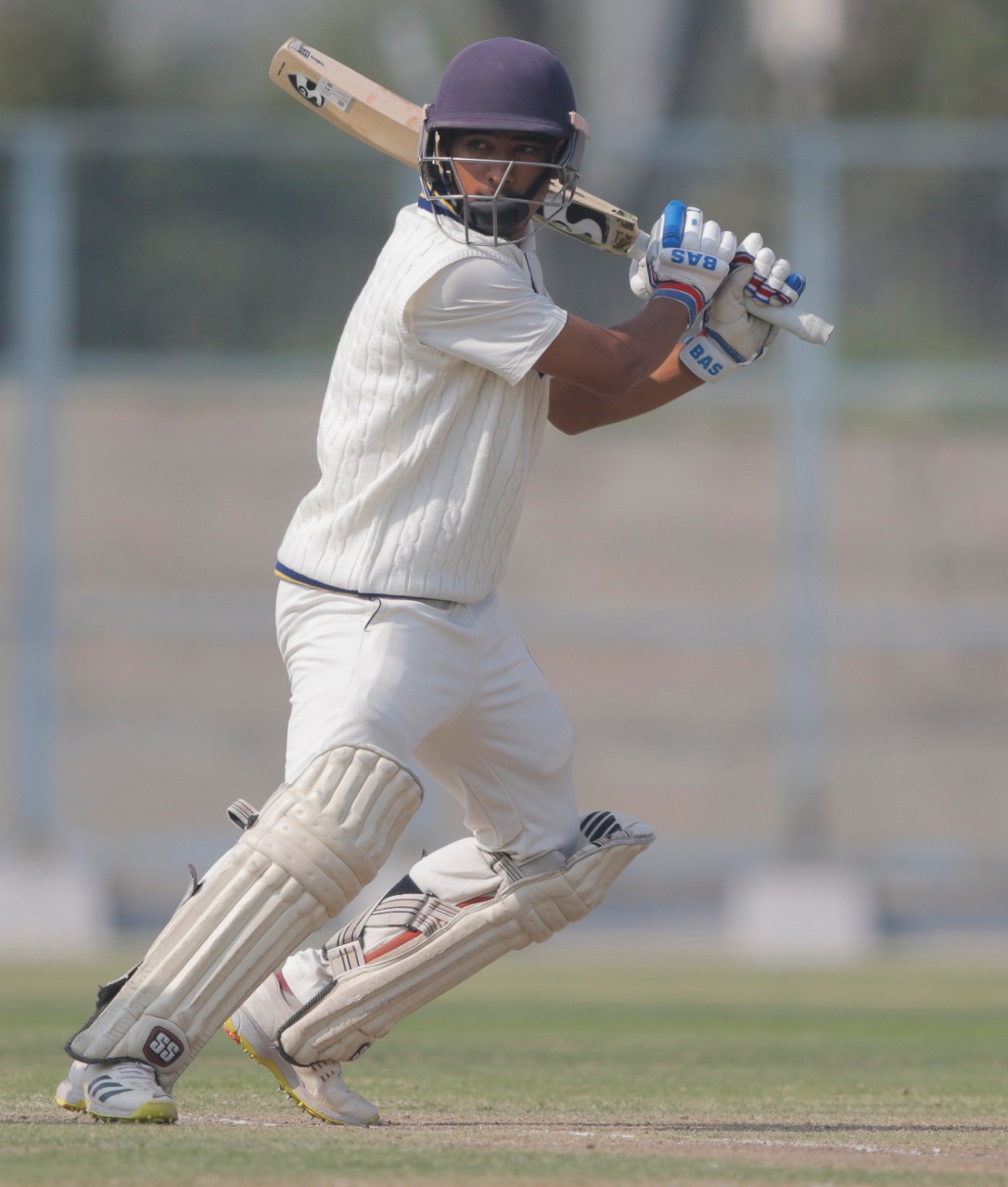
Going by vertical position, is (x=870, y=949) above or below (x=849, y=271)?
below

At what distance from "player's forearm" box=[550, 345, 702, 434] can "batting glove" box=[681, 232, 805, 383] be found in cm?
4

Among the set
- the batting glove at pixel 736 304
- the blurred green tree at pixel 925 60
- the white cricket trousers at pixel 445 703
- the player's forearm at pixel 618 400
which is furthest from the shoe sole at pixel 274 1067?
the blurred green tree at pixel 925 60

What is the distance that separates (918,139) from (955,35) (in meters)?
9.09

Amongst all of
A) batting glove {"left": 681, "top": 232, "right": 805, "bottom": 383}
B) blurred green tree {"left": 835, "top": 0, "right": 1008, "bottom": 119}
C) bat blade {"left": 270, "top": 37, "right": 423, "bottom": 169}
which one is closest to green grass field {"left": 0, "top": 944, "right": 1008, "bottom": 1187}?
batting glove {"left": 681, "top": 232, "right": 805, "bottom": 383}

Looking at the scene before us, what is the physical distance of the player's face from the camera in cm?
397

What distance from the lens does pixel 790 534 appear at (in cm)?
1344

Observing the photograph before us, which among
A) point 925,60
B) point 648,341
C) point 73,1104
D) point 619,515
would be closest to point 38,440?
point 619,515

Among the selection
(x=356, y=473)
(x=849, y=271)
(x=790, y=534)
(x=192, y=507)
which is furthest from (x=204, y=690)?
(x=356, y=473)

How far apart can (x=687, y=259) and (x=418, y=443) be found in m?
0.69

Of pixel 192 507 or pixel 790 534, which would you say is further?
pixel 192 507

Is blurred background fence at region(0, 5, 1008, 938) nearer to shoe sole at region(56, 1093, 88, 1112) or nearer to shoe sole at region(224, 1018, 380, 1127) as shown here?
shoe sole at region(224, 1018, 380, 1127)

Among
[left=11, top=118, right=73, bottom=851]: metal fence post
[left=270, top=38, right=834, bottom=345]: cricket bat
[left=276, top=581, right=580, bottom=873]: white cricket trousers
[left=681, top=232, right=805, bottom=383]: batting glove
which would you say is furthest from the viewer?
[left=11, top=118, right=73, bottom=851]: metal fence post

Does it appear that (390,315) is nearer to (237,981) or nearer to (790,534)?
(237,981)

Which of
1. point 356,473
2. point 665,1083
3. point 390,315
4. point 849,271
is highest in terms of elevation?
point 849,271
